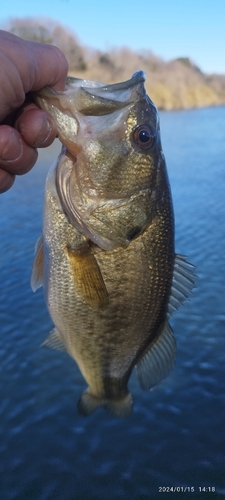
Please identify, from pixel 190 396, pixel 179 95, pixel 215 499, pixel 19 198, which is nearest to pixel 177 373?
pixel 190 396

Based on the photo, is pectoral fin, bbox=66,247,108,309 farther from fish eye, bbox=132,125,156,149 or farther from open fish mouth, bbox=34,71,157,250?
fish eye, bbox=132,125,156,149

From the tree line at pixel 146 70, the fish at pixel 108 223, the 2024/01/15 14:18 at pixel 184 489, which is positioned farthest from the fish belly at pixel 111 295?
the tree line at pixel 146 70

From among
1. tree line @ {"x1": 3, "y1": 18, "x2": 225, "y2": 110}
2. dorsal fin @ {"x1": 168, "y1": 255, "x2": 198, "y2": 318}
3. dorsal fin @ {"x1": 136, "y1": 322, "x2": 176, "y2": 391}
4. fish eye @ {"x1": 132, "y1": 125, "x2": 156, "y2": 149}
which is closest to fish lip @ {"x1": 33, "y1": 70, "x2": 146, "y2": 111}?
fish eye @ {"x1": 132, "y1": 125, "x2": 156, "y2": 149}

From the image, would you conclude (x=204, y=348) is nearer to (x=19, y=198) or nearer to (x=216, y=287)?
(x=216, y=287)

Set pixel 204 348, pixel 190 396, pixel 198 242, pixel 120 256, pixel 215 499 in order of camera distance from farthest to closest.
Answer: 1. pixel 198 242
2. pixel 204 348
3. pixel 190 396
4. pixel 215 499
5. pixel 120 256

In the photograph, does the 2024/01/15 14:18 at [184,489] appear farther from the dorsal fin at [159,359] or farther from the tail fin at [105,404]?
the dorsal fin at [159,359]

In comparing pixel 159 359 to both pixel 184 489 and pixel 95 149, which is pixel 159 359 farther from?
pixel 184 489

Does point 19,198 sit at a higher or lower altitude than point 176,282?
higher
